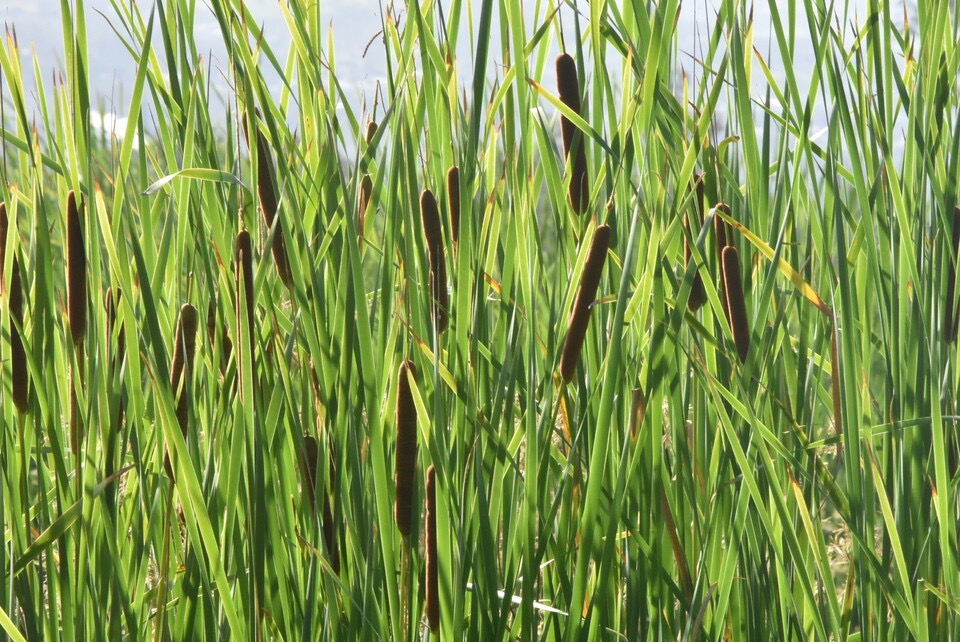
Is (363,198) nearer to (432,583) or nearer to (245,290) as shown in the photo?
(245,290)

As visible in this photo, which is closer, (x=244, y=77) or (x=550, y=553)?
(x=244, y=77)

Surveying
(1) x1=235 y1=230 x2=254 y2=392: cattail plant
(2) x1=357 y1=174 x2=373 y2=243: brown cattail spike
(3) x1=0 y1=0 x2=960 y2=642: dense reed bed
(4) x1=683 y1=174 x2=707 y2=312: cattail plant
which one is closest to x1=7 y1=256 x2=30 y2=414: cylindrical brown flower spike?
(3) x1=0 y1=0 x2=960 y2=642: dense reed bed

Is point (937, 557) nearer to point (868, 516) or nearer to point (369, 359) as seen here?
point (868, 516)

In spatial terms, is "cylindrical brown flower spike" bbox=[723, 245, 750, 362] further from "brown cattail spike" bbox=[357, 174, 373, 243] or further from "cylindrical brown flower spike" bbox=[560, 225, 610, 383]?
"brown cattail spike" bbox=[357, 174, 373, 243]

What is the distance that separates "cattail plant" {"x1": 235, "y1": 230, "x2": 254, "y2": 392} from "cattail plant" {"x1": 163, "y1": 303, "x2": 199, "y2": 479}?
0.13 ft

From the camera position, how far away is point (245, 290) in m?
0.71

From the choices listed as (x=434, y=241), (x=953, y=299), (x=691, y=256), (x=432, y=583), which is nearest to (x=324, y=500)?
(x=432, y=583)

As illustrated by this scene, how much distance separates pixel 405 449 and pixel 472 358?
0.15 m

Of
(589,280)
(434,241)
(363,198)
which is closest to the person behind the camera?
(589,280)

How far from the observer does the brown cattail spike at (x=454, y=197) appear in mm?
821

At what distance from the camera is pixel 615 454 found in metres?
0.88

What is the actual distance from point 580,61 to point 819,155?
294 mm

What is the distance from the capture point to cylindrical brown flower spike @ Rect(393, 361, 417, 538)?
2.12 feet

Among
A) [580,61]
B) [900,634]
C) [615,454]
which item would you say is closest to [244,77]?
[580,61]
